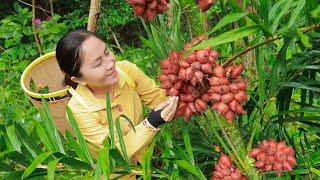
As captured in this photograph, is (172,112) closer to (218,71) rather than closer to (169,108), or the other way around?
(169,108)

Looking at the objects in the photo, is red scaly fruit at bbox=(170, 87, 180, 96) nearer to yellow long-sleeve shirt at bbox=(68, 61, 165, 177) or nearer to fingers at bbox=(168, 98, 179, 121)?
fingers at bbox=(168, 98, 179, 121)

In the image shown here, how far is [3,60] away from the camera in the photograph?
5004 millimetres

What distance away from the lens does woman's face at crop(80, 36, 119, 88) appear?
6.66ft

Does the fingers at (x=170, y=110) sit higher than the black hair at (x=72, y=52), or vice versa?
the black hair at (x=72, y=52)

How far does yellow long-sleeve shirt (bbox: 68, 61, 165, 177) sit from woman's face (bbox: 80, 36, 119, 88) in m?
0.09

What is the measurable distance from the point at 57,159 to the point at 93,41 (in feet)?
2.53

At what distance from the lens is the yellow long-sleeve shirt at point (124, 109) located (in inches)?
73.9

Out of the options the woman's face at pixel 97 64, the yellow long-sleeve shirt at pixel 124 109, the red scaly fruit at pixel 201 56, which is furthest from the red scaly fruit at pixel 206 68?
the woman's face at pixel 97 64

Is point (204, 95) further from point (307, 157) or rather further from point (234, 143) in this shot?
point (307, 157)

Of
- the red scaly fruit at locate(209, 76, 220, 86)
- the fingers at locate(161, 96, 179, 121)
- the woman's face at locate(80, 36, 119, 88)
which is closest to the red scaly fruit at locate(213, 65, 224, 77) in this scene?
the red scaly fruit at locate(209, 76, 220, 86)

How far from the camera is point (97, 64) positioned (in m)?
2.04

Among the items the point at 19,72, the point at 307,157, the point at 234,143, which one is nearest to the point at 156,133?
the point at 234,143

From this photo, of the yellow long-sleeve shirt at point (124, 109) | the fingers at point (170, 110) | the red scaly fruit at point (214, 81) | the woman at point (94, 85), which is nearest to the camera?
the red scaly fruit at point (214, 81)

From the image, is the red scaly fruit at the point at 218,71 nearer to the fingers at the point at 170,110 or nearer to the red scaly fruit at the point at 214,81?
the red scaly fruit at the point at 214,81
